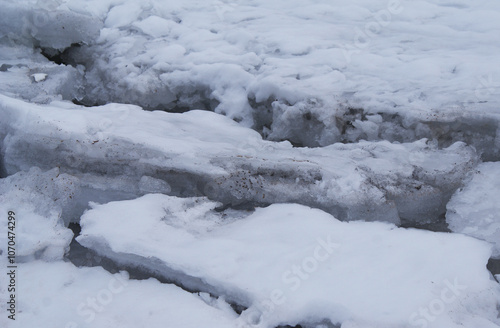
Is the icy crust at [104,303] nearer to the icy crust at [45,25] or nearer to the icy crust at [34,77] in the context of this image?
the icy crust at [34,77]

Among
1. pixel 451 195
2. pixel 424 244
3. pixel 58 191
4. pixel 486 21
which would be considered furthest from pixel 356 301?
pixel 486 21

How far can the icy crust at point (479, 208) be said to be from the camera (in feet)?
8.02

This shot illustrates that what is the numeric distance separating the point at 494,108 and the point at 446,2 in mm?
2232

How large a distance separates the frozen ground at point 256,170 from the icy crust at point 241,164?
0.04 ft

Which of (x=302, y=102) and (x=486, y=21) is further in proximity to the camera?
(x=486, y=21)

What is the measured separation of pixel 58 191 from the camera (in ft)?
8.48

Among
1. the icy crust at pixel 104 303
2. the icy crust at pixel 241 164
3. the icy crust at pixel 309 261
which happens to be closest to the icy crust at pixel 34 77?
the icy crust at pixel 241 164

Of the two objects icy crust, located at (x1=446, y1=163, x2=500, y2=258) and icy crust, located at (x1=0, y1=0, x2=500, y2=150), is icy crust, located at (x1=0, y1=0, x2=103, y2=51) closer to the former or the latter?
icy crust, located at (x1=0, y1=0, x2=500, y2=150)

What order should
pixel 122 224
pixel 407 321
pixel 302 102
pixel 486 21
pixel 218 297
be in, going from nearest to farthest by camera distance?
pixel 407 321 → pixel 218 297 → pixel 122 224 → pixel 302 102 → pixel 486 21

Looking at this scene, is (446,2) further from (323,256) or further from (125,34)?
(323,256)

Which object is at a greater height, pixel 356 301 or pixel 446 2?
pixel 446 2

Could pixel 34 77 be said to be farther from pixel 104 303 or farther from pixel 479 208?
pixel 479 208

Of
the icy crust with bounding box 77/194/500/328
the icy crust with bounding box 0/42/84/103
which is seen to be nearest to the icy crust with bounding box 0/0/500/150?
the icy crust with bounding box 0/42/84/103

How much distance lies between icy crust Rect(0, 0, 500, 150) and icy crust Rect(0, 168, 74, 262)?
141 centimetres
